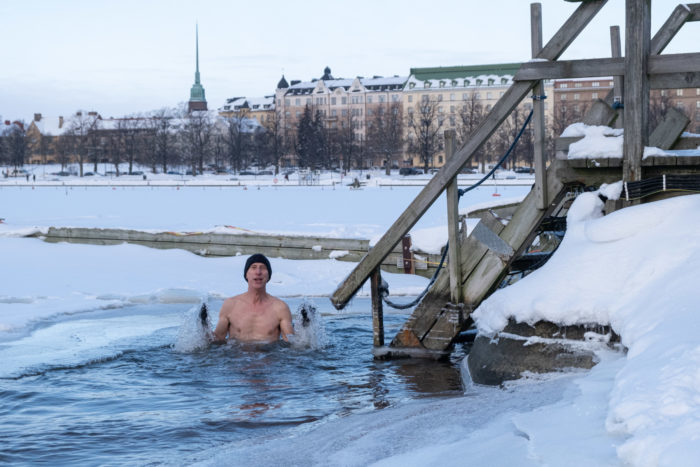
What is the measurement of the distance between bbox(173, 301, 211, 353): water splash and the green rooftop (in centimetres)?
13432

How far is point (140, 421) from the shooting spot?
21.2ft

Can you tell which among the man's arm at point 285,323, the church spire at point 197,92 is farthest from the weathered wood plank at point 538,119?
the church spire at point 197,92

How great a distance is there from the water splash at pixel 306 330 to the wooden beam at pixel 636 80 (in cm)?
394

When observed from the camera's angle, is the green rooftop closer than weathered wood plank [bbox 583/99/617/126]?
No

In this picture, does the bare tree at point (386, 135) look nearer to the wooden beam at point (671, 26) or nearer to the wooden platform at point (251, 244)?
the wooden platform at point (251, 244)

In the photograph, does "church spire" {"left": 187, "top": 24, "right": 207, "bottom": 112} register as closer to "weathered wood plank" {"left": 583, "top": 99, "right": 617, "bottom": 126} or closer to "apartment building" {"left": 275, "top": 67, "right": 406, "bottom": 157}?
"apartment building" {"left": 275, "top": 67, "right": 406, "bottom": 157}

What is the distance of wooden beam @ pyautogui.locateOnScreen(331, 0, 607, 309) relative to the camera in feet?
22.1

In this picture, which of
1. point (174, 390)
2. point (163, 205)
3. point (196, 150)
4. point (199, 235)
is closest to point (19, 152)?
point (196, 150)

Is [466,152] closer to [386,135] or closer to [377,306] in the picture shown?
[377,306]

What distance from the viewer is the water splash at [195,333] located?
8.89 m

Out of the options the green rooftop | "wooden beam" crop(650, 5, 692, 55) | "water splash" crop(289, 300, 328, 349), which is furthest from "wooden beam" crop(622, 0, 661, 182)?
the green rooftop

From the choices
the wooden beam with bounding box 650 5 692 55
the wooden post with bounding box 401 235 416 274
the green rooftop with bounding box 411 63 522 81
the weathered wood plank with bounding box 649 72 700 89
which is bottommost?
the wooden post with bounding box 401 235 416 274

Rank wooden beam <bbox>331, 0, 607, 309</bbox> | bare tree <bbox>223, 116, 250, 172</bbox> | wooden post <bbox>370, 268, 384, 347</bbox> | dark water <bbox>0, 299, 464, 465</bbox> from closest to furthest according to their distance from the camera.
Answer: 1. dark water <bbox>0, 299, 464, 465</bbox>
2. wooden beam <bbox>331, 0, 607, 309</bbox>
3. wooden post <bbox>370, 268, 384, 347</bbox>
4. bare tree <bbox>223, 116, 250, 172</bbox>

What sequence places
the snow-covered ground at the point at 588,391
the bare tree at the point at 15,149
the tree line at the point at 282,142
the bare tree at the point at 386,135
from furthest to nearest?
the bare tree at the point at 15,149 < the bare tree at the point at 386,135 < the tree line at the point at 282,142 < the snow-covered ground at the point at 588,391
